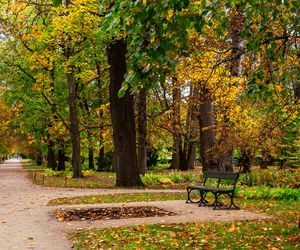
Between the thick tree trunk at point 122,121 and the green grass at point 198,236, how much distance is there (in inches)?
387

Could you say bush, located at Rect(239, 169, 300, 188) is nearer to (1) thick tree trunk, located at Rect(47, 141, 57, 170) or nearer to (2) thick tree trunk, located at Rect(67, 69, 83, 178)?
(2) thick tree trunk, located at Rect(67, 69, 83, 178)

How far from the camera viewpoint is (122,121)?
1917cm

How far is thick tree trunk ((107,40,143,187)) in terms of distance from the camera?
1911 centimetres

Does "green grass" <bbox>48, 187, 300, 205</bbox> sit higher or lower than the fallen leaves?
higher

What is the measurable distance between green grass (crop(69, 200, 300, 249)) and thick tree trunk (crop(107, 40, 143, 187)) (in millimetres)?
9835

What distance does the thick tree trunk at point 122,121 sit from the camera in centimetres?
1911

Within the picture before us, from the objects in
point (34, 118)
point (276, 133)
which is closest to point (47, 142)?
point (34, 118)

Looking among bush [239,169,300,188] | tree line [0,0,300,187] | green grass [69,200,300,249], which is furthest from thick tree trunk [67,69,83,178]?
green grass [69,200,300,249]

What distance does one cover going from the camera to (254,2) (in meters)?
6.57

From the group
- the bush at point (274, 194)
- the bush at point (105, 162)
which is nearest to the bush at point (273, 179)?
the bush at point (274, 194)

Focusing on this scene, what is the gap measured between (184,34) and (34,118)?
31226 mm

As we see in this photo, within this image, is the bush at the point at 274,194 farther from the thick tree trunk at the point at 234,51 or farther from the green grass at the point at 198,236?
the green grass at the point at 198,236

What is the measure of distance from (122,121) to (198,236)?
11.4m

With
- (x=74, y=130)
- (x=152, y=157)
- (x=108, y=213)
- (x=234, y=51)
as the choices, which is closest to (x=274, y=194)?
(x=234, y=51)
